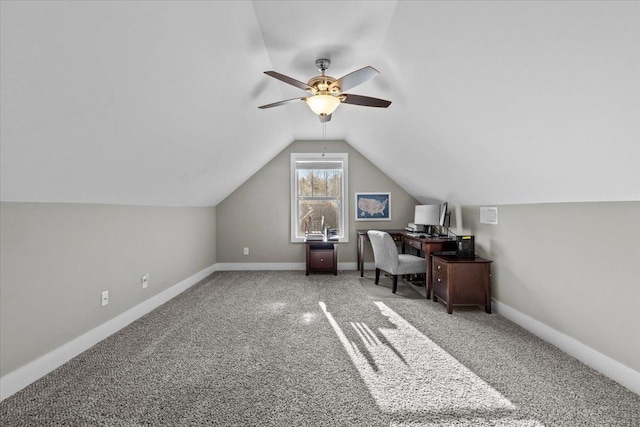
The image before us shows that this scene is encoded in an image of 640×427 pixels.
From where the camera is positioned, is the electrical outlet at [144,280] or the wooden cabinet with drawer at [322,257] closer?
the electrical outlet at [144,280]

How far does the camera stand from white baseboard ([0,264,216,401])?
1725 mm

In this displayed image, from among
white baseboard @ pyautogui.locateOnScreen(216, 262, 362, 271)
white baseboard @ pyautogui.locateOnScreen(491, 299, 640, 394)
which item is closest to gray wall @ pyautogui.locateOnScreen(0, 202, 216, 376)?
white baseboard @ pyautogui.locateOnScreen(216, 262, 362, 271)

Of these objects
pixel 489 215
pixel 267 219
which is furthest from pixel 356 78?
pixel 267 219

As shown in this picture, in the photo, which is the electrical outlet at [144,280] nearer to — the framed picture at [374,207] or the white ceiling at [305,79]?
the white ceiling at [305,79]

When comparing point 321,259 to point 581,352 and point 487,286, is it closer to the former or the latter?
point 487,286

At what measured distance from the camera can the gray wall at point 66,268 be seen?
5.77 ft

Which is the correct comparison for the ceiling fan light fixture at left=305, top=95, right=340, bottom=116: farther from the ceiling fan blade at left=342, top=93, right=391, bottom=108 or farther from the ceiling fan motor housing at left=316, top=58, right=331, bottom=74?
the ceiling fan motor housing at left=316, top=58, right=331, bottom=74

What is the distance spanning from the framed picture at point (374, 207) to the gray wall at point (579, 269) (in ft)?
7.63

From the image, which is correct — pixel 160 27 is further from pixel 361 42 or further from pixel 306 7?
pixel 361 42

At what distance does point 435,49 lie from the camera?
1887mm

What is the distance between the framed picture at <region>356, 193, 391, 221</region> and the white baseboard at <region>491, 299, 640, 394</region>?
8.65 feet

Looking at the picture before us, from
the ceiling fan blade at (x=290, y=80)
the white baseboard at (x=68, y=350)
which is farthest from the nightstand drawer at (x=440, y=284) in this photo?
the white baseboard at (x=68, y=350)

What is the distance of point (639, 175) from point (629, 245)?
534 millimetres

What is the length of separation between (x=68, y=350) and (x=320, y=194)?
157 inches
